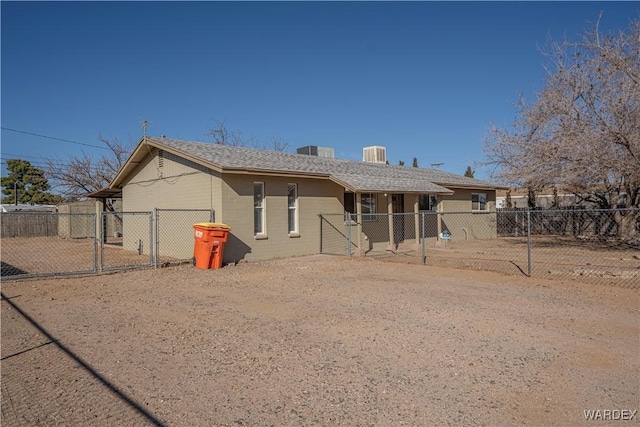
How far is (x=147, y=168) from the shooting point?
56.1 ft

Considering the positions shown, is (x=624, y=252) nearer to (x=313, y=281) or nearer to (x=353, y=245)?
(x=353, y=245)

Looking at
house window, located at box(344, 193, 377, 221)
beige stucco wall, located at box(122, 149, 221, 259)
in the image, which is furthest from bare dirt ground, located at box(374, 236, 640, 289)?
beige stucco wall, located at box(122, 149, 221, 259)

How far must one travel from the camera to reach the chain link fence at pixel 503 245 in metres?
11.8

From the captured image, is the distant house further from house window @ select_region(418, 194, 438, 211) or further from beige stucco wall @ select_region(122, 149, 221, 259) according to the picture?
house window @ select_region(418, 194, 438, 211)

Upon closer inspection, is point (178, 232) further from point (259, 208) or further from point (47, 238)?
point (47, 238)

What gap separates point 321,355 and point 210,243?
7.76 meters

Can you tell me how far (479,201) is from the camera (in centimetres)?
2509

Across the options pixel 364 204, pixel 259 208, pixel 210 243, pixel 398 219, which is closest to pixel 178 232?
pixel 259 208

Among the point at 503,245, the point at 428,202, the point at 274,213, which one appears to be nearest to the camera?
the point at 274,213


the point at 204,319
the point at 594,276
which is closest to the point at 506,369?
the point at 204,319

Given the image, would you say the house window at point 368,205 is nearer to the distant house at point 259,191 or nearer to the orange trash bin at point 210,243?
the distant house at point 259,191

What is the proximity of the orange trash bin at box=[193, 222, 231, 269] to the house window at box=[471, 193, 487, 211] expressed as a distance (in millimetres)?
16378

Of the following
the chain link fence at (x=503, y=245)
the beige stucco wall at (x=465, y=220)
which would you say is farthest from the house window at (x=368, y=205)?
the beige stucco wall at (x=465, y=220)

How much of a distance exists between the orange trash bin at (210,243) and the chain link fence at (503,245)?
4559 mm
